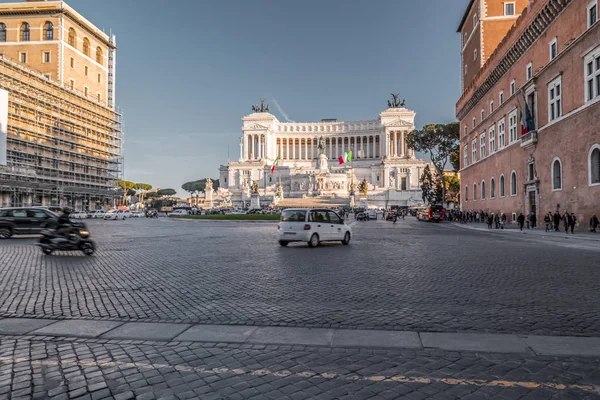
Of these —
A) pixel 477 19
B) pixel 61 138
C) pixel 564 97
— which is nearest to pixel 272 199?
pixel 61 138

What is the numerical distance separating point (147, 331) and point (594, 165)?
26.2 metres

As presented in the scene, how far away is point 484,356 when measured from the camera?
493cm

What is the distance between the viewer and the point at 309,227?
18.1m

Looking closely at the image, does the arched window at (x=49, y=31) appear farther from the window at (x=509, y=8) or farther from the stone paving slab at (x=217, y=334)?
the stone paving slab at (x=217, y=334)

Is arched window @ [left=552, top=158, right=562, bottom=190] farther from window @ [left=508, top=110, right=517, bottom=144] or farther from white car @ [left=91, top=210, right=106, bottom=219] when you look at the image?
white car @ [left=91, top=210, right=106, bottom=219]

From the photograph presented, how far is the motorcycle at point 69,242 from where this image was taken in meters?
14.8

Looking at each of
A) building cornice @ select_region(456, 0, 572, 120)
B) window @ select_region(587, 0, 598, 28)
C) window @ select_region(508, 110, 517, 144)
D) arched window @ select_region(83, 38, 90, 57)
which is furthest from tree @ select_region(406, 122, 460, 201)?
arched window @ select_region(83, 38, 90, 57)

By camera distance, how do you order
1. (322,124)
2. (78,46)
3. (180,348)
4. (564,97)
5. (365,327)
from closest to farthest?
(180,348), (365,327), (564,97), (78,46), (322,124)

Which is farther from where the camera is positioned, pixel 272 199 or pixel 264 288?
pixel 272 199

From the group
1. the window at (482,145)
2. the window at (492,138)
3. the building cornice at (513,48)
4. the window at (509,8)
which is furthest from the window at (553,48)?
the window at (509,8)

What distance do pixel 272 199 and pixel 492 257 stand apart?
275ft

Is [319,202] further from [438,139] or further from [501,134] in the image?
[501,134]

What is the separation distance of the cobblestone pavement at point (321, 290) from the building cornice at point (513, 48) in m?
21.2

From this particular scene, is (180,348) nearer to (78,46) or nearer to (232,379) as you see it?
(232,379)
